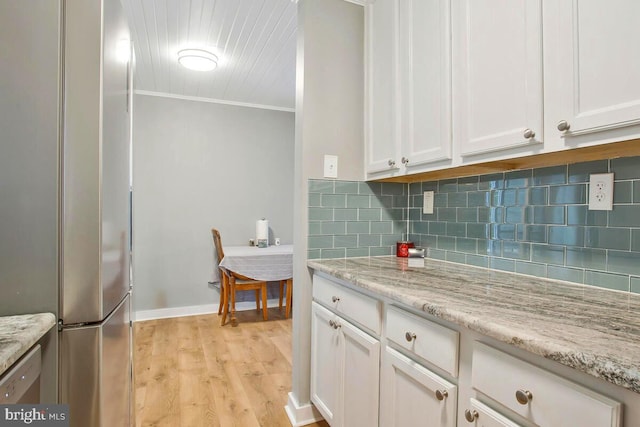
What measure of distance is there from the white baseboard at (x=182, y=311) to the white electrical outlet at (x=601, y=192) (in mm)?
3588

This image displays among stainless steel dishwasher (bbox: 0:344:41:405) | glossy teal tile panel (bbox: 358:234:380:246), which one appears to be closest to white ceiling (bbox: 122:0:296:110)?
glossy teal tile panel (bbox: 358:234:380:246)

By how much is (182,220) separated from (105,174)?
298 centimetres

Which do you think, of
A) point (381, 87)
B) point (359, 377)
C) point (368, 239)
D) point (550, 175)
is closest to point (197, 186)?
point (368, 239)

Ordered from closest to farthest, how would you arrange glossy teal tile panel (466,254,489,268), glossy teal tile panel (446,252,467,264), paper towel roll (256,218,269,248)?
glossy teal tile panel (466,254,489,268), glossy teal tile panel (446,252,467,264), paper towel roll (256,218,269,248)

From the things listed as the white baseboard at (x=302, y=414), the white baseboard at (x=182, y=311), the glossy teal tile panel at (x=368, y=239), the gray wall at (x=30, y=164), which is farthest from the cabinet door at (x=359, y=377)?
the white baseboard at (x=182, y=311)

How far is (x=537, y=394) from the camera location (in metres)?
0.70

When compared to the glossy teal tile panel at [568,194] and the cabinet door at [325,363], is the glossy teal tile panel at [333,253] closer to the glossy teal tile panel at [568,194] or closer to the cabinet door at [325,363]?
the cabinet door at [325,363]

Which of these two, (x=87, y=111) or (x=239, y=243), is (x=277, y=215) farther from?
(x=87, y=111)

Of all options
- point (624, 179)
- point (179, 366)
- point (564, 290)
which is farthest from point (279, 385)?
point (624, 179)

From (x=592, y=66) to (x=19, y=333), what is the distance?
62.6 inches

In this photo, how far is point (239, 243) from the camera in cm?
409

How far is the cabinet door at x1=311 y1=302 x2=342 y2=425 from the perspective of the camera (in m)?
1.53

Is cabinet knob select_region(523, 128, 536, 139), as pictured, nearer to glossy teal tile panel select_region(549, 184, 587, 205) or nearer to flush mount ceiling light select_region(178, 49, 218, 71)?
glossy teal tile panel select_region(549, 184, 587, 205)

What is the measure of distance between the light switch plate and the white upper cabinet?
0.19 meters
